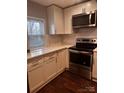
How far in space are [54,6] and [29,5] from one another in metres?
0.79

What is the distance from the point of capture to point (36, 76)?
2166 mm

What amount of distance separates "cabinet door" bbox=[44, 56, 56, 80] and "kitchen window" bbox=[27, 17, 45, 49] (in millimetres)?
716

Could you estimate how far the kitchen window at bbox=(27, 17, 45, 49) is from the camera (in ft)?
9.30

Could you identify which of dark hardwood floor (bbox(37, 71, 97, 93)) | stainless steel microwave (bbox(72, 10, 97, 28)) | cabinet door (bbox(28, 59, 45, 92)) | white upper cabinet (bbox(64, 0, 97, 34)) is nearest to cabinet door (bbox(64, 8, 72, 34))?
white upper cabinet (bbox(64, 0, 97, 34))

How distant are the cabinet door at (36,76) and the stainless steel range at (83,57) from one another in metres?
1.10

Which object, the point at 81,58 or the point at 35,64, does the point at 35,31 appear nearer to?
the point at 35,64

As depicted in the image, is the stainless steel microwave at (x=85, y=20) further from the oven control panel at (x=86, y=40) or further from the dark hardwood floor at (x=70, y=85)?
the dark hardwood floor at (x=70, y=85)

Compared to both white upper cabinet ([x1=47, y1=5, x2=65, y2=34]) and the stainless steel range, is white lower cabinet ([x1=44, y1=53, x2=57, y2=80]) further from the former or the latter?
white upper cabinet ([x1=47, y1=5, x2=65, y2=34])

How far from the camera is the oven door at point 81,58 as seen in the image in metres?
2.67

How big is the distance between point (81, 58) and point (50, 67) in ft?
2.92
